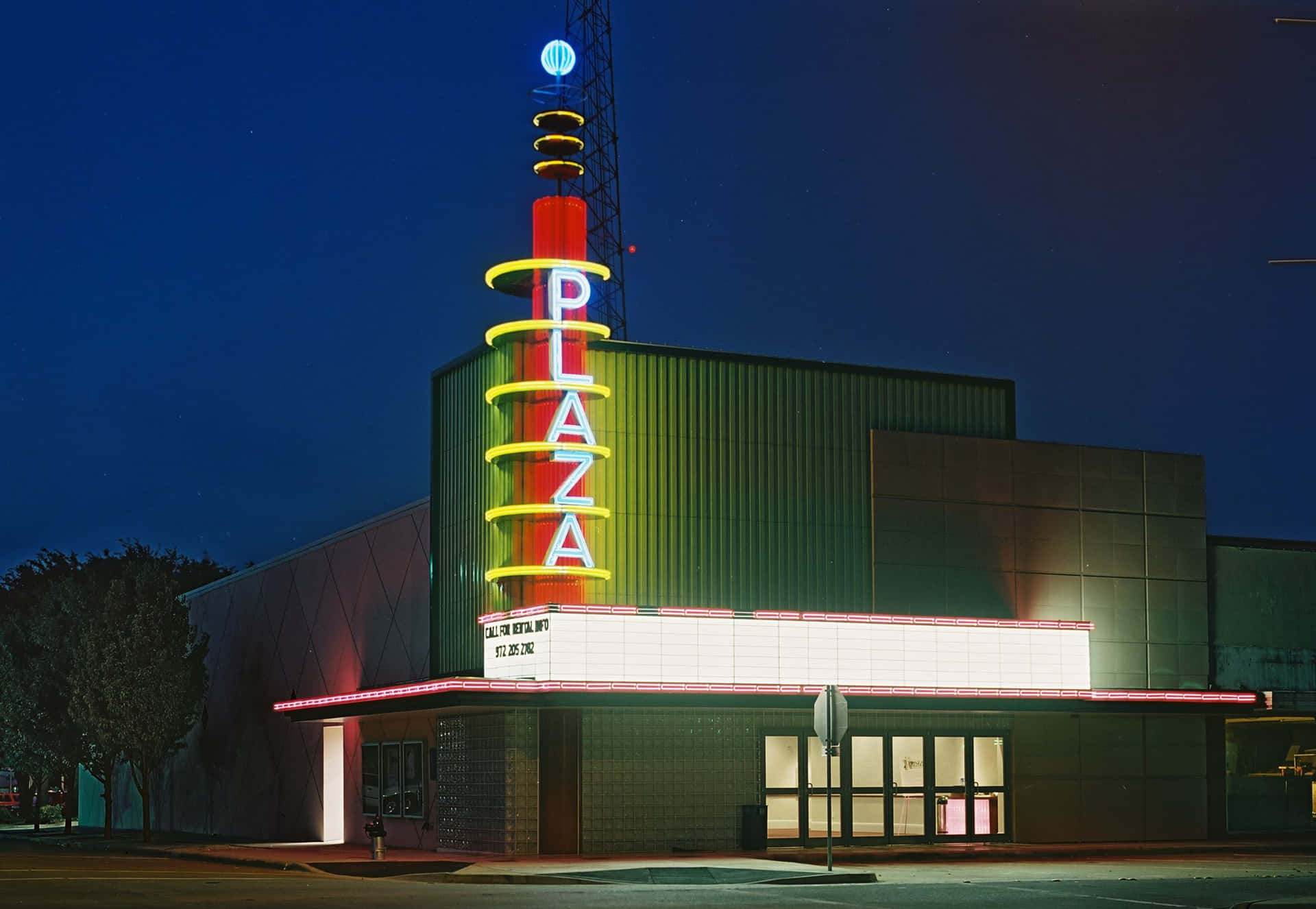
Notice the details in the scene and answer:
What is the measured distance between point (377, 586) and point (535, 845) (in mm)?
11067

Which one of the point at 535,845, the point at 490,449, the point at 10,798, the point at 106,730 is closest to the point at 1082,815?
the point at 535,845

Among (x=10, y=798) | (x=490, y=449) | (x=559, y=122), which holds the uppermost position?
(x=559, y=122)

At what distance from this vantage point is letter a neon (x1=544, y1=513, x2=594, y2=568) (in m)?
32.9

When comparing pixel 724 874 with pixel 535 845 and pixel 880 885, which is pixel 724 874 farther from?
pixel 535 845

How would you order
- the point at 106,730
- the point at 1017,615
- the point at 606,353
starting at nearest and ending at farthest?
the point at 606,353, the point at 1017,615, the point at 106,730

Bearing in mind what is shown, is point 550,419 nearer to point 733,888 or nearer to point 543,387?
point 543,387

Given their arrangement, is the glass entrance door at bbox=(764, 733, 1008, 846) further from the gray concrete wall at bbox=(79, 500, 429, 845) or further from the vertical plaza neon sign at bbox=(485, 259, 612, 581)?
the gray concrete wall at bbox=(79, 500, 429, 845)

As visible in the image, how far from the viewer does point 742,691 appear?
32.9 metres

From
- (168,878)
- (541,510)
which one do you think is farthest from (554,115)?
(168,878)

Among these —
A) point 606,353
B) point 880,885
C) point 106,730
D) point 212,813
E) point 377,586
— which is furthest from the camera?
point 212,813

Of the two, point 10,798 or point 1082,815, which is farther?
point 10,798

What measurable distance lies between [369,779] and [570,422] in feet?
38.2

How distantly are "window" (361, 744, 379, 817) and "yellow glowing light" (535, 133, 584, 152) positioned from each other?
46.8 ft

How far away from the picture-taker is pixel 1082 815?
36.8m
